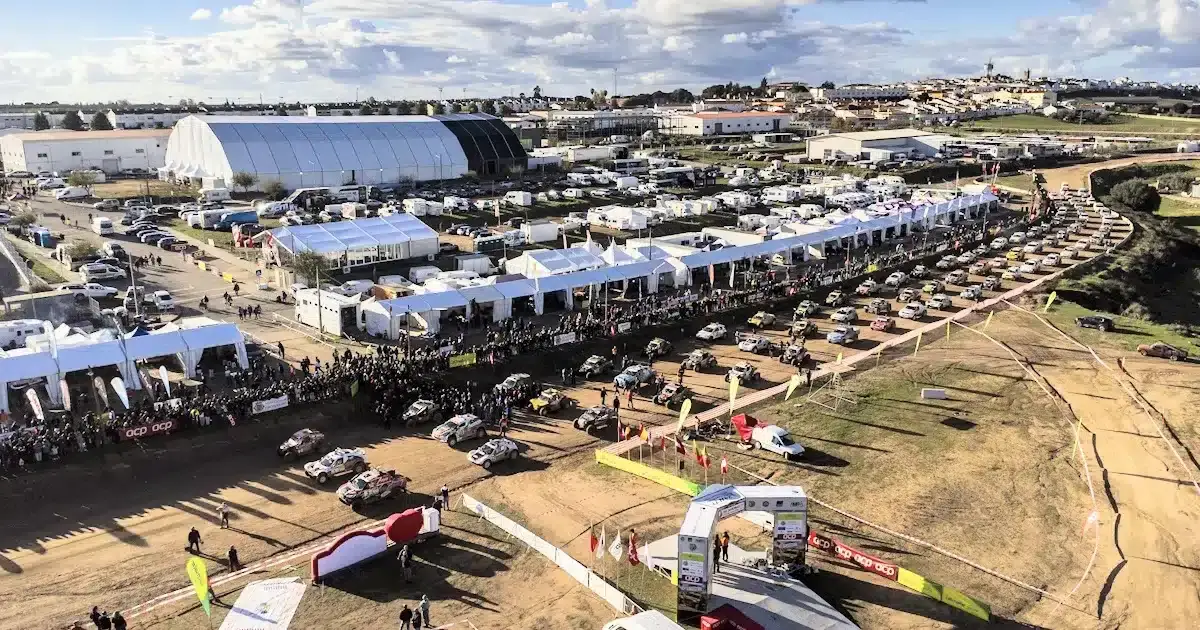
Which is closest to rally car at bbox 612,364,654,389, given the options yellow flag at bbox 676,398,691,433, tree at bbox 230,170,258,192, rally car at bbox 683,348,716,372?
rally car at bbox 683,348,716,372

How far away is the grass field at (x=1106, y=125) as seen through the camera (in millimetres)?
147500

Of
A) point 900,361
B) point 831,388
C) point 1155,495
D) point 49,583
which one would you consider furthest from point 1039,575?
point 49,583

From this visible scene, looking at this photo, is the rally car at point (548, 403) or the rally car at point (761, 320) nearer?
the rally car at point (548, 403)

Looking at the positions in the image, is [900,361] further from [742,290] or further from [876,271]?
[876,271]

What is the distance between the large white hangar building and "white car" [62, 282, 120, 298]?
109ft

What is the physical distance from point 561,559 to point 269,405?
42.8 feet

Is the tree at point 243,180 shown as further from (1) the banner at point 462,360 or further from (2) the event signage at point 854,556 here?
(2) the event signage at point 854,556

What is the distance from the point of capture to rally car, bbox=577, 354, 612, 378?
1239 inches

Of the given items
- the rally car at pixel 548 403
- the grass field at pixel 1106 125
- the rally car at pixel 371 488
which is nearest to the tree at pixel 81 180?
the rally car at pixel 548 403

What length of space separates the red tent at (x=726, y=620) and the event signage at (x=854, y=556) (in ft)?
11.9

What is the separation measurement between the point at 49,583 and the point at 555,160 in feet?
269

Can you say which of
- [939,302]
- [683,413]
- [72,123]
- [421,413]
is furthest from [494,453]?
[72,123]

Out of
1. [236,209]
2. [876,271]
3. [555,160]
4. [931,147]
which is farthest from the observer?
[931,147]

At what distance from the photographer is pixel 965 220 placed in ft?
230
